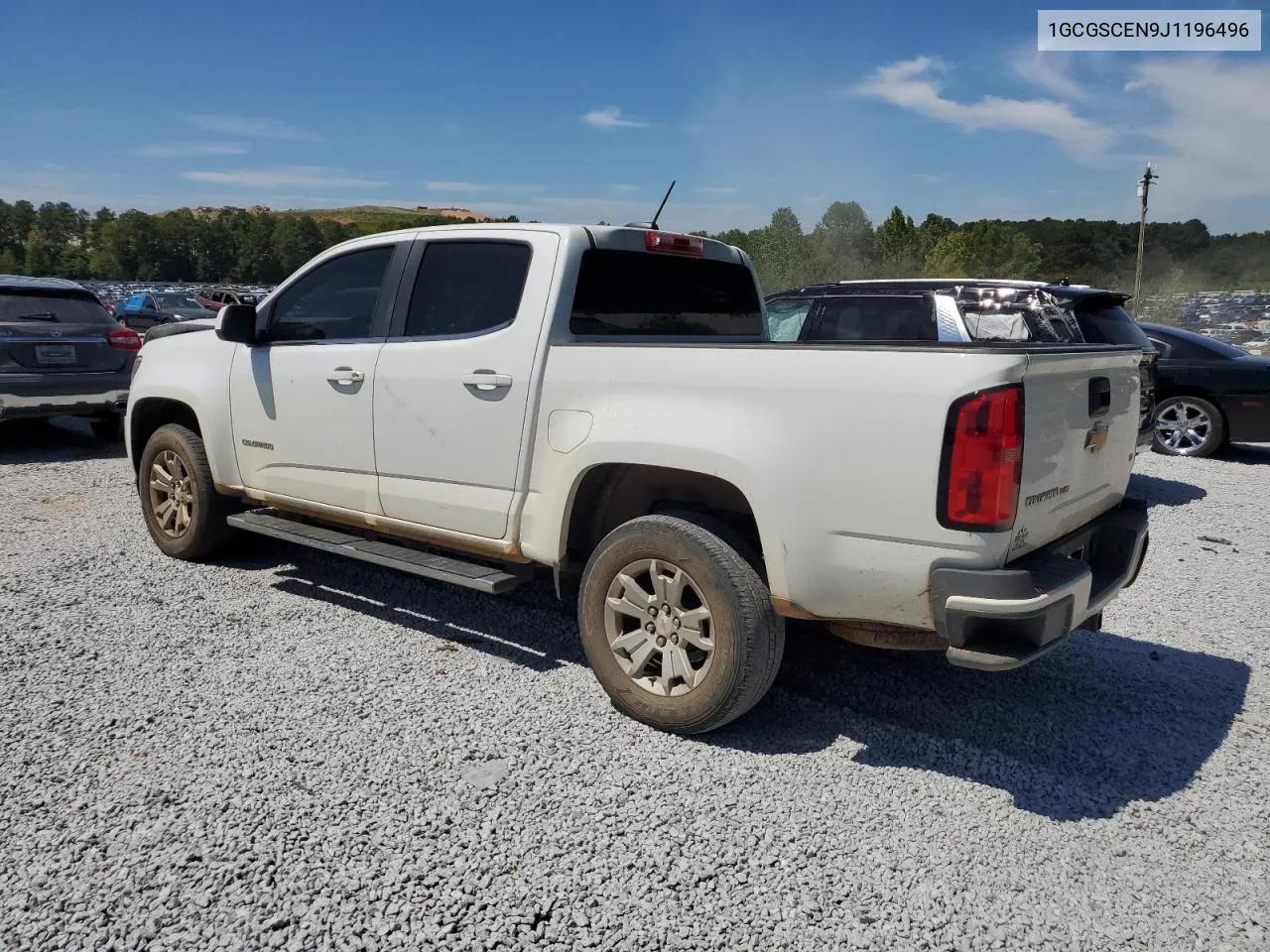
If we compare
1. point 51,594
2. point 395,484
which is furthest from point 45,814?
point 51,594

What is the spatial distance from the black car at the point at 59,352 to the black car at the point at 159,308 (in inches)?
405

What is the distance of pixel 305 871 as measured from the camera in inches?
99.7

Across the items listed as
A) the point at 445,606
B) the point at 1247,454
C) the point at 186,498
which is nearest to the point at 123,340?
the point at 186,498

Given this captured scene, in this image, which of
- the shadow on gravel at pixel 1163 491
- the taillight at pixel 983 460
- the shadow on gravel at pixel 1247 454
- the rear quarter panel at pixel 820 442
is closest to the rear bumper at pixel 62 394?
the rear quarter panel at pixel 820 442

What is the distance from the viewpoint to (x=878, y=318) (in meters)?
7.43

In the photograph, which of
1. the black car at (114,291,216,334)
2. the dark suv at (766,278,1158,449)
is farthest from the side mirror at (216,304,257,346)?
the black car at (114,291,216,334)

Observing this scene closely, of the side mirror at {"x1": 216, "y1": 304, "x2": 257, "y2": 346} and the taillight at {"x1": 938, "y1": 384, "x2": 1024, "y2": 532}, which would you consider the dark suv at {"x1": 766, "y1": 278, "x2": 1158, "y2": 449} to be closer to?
the side mirror at {"x1": 216, "y1": 304, "x2": 257, "y2": 346}

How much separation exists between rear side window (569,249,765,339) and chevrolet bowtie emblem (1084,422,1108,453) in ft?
6.28

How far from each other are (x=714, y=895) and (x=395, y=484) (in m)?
2.49

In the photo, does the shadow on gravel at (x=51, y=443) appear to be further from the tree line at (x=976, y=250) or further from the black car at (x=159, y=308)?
the tree line at (x=976, y=250)

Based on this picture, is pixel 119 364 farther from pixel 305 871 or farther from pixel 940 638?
pixel 940 638

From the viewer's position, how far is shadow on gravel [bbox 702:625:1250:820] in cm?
317

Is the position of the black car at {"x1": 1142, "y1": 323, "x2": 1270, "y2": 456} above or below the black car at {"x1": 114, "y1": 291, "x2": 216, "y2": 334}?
below

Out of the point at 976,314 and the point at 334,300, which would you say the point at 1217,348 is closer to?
the point at 976,314
